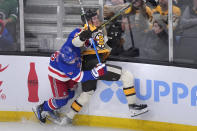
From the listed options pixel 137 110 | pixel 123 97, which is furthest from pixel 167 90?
pixel 123 97

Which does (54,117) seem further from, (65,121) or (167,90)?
(167,90)

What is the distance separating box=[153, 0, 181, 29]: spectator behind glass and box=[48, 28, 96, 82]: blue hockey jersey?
68cm

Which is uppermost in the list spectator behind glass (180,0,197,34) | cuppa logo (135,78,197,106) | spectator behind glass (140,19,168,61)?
spectator behind glass (180,0,197,34)

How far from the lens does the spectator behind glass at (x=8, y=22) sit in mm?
4812

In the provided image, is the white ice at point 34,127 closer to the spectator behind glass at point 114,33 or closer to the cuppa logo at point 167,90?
the cuppa logo at point 167,90

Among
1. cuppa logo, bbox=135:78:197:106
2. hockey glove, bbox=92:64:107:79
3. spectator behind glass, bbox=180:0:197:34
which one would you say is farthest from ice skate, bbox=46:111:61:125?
spectator behind glass, bbox=180:0:197:34

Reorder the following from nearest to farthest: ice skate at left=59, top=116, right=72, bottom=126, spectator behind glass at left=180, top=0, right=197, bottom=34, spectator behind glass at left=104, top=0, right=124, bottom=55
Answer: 1. spectator behind glass at left=180, top=0, right=197, bottom=34
2. spectator behind glass at left=104, top=0, right=124, bottom=55
3. ice skate at left=59, top=116, right=72, bottom=126

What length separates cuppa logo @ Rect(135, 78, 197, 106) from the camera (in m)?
4.33

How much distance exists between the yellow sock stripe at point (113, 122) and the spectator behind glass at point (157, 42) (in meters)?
0.59

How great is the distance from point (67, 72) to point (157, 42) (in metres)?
0.82

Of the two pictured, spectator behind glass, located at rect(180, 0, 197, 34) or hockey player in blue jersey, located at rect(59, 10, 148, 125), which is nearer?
spectator behind glass, located at rect(180, 0, 197, 34)

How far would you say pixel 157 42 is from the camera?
14.6ft

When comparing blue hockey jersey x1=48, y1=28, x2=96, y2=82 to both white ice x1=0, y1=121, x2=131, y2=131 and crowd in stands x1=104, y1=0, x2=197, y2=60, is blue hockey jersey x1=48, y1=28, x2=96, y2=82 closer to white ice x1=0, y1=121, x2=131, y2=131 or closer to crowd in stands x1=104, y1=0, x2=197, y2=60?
crowd in stands x1=104, y1=0, x2=197, y2=60

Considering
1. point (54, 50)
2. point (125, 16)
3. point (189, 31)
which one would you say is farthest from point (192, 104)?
point (54, 50)
